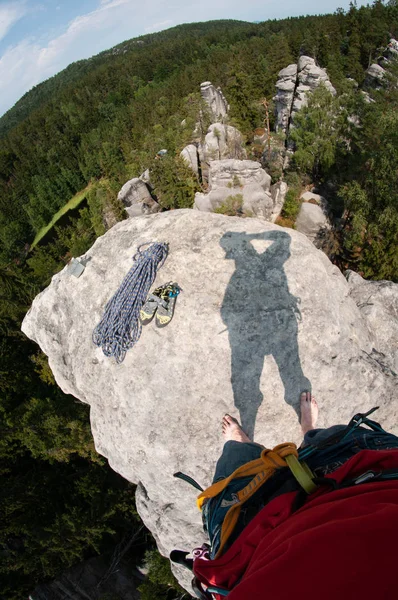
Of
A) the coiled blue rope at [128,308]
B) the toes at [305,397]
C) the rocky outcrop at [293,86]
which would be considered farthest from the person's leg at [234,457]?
the rocky outcrop at [293,86]

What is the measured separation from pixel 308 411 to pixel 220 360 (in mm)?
1726

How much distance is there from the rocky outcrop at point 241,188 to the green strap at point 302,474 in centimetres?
1399

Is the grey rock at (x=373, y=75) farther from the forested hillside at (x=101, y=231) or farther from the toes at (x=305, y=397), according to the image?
the toes at (x=305, y=397)

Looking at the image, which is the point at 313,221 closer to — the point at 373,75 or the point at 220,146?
the point at 220,146

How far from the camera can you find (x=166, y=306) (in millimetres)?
5660

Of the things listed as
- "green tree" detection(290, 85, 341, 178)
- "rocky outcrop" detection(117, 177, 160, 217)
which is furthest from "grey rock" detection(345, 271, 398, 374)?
"rocky outcrop" detection(117, 177, 160, 217)

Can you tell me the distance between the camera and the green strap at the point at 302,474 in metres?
1.67

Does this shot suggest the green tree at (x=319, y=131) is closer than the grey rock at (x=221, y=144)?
Yes

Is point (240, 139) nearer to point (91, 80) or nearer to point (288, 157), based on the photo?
point (288, 157)

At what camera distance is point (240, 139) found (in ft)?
72.0

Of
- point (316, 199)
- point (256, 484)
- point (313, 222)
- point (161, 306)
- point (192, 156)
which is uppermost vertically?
point (192, 156)

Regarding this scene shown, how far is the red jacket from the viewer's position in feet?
3.26

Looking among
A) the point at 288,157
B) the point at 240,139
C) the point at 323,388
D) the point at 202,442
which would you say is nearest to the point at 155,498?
the point at 202,442

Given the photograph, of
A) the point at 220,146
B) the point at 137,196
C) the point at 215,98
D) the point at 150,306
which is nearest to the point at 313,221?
the point at 220,146
